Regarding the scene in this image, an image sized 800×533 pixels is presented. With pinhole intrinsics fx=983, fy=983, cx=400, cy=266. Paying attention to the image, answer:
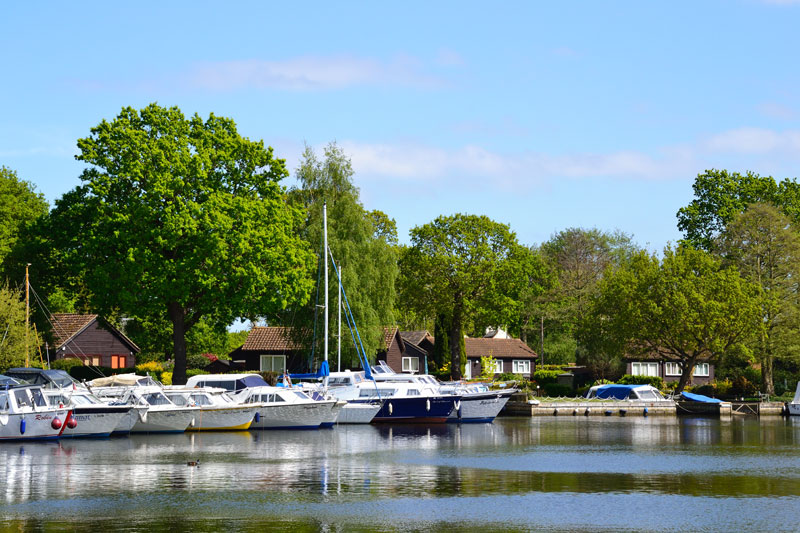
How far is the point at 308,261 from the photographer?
70.2 m

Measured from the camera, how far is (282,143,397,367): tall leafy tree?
7162 centimetres

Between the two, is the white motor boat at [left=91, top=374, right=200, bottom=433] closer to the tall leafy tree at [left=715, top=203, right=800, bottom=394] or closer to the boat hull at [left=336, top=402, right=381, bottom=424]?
the boat hull at [left=336, top=402, right=381, bottom=424]

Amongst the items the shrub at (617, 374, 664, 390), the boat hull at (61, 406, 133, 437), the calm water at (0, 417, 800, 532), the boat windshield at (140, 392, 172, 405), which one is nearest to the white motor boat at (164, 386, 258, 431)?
the boat windshield at (140, 392, 172, 405)

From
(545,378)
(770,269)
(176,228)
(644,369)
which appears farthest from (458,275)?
(176,228)

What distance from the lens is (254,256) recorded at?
2594 inches

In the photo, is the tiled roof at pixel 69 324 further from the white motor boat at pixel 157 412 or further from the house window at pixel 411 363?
the house window at pixel 411 363

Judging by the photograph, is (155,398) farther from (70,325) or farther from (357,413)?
(70,325)

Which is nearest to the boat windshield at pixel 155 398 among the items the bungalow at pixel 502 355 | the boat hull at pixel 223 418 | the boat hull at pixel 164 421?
the boat hull at pixel 164 421

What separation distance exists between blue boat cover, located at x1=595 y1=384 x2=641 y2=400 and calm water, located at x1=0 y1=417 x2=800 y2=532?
2629cm

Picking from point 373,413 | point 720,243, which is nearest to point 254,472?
point 373,413

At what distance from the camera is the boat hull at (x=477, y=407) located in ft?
213

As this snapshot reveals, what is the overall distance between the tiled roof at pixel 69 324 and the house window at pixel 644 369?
54582 mm

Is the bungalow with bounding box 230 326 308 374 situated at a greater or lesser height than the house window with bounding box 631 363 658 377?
greater

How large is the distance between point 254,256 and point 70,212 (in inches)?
489
